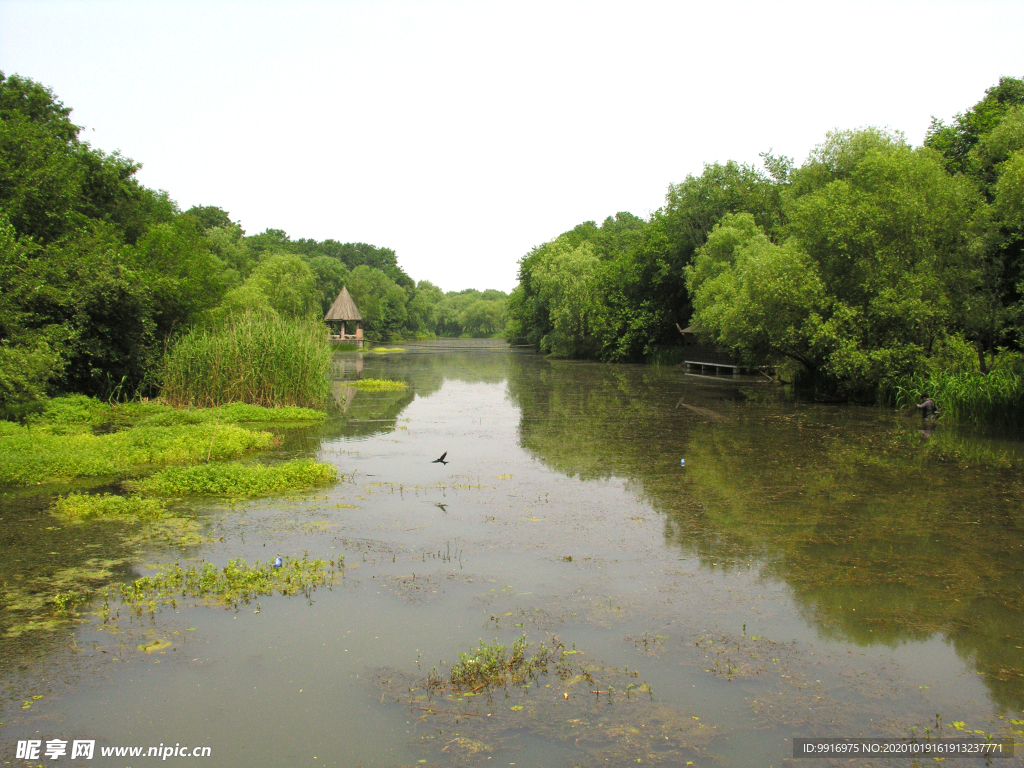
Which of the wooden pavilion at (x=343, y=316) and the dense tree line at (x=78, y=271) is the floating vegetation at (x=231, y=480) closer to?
the dense tree line at (x=78, y=271)

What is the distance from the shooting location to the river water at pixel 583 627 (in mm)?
4316

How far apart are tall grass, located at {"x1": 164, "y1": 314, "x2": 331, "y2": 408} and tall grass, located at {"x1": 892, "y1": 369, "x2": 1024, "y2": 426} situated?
16040 millimetres

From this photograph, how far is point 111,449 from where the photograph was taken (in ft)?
37.2

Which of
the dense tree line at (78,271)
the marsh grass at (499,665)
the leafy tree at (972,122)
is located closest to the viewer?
the marsh grass at (499,665)

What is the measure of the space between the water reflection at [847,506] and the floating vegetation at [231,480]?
441 cm

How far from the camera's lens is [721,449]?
550 inches

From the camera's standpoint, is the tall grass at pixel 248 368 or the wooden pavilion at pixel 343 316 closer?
the tall grass at pixel 248 368

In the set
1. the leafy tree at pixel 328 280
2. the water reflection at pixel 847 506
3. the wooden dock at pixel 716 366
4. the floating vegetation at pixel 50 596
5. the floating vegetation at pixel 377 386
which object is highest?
the leafy tree at pixel 328 280

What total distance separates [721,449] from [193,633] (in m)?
10.7

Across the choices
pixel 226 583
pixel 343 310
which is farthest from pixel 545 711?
pixel 343 310

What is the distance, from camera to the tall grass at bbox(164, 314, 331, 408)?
1741cm

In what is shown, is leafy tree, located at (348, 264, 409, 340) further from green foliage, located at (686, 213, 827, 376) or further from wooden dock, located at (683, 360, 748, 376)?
green foliage, located at (686, 213, 827, 376)

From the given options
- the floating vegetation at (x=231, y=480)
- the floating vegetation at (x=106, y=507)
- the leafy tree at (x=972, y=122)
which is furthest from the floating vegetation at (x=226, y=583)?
the leafy tree at (x=972, y=122)

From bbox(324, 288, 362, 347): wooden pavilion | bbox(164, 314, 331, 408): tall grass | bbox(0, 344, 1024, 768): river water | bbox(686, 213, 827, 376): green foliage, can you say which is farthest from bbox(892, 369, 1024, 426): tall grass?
bbox(324, 288, 362, 347): wooden pavilion
